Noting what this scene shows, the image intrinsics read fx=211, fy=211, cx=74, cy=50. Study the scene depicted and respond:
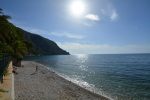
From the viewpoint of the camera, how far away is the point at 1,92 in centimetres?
1352

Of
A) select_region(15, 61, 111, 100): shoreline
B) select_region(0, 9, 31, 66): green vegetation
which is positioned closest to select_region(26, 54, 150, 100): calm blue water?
select_region(15, 61, 111, 100): shoreline

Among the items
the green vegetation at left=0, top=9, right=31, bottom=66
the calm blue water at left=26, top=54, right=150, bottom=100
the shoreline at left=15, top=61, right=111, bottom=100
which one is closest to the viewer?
the green vegetation at left=0, top=9, right=31, bottom=66

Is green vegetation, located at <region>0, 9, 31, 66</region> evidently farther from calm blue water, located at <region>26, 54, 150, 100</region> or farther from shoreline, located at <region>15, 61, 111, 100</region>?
calm blue water, located at <region>26, 54, 150, 100</region>

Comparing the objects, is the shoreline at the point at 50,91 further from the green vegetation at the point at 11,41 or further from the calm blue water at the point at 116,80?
the green vegetation at the point at 11,41

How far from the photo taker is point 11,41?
4119 cm

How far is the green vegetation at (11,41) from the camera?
12.8m

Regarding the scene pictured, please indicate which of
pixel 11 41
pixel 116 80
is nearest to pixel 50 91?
pixel 116 80

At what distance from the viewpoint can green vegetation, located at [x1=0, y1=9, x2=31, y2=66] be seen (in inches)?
503

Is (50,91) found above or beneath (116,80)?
above

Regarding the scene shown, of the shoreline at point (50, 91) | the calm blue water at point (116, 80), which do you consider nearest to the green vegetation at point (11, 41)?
the shoreline at point (50, 91)

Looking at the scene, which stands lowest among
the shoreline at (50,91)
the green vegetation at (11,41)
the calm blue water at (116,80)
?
the calm blue water at (116,80)

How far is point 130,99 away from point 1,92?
15.1 metres

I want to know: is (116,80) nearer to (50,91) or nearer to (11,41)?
(50,91)

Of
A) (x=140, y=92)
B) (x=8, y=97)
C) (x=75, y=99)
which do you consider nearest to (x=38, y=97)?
(x=75, y=99)
